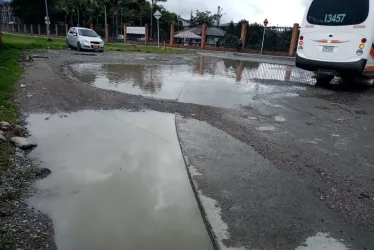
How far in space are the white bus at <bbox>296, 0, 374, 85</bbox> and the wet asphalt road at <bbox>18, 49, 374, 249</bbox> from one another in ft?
2.76

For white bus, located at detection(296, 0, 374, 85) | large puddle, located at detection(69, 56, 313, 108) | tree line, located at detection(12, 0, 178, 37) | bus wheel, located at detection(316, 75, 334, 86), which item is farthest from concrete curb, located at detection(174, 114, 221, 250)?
tree line, located at detection(12, 0, 178, 37)

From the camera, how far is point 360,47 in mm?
8680

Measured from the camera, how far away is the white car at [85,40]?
19.0m

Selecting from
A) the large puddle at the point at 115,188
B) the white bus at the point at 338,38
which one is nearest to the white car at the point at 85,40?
the white bus at the point at 338,38

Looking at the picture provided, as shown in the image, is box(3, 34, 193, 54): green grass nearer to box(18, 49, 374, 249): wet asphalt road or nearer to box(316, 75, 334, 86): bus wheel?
box(18, 49, 374, 249): wet asphalt road

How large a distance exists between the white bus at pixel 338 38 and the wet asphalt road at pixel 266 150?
2.76 feet

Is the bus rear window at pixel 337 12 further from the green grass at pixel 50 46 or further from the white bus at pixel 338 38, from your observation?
the green grass at pixel 50 46

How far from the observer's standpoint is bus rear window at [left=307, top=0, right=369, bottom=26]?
337 inches

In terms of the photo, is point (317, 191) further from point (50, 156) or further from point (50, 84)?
point (50, 84)

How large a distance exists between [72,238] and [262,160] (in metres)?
2.54

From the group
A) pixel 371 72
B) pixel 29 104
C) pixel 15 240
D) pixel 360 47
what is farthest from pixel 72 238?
pixel 371 72

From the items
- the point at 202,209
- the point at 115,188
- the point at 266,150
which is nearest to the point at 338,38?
the point at 266,150

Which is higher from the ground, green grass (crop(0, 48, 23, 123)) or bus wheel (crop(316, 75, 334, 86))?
bus wheel (crop(316, 75, 334, 86))

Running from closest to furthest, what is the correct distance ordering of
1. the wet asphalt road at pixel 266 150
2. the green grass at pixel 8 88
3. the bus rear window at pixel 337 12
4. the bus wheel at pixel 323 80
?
the wet asphalt road at pixel 266 150 < the green grass at pixel 8 88 < the bus rear window at pixel 337 12 < the bus wheel at pixel 323 80
